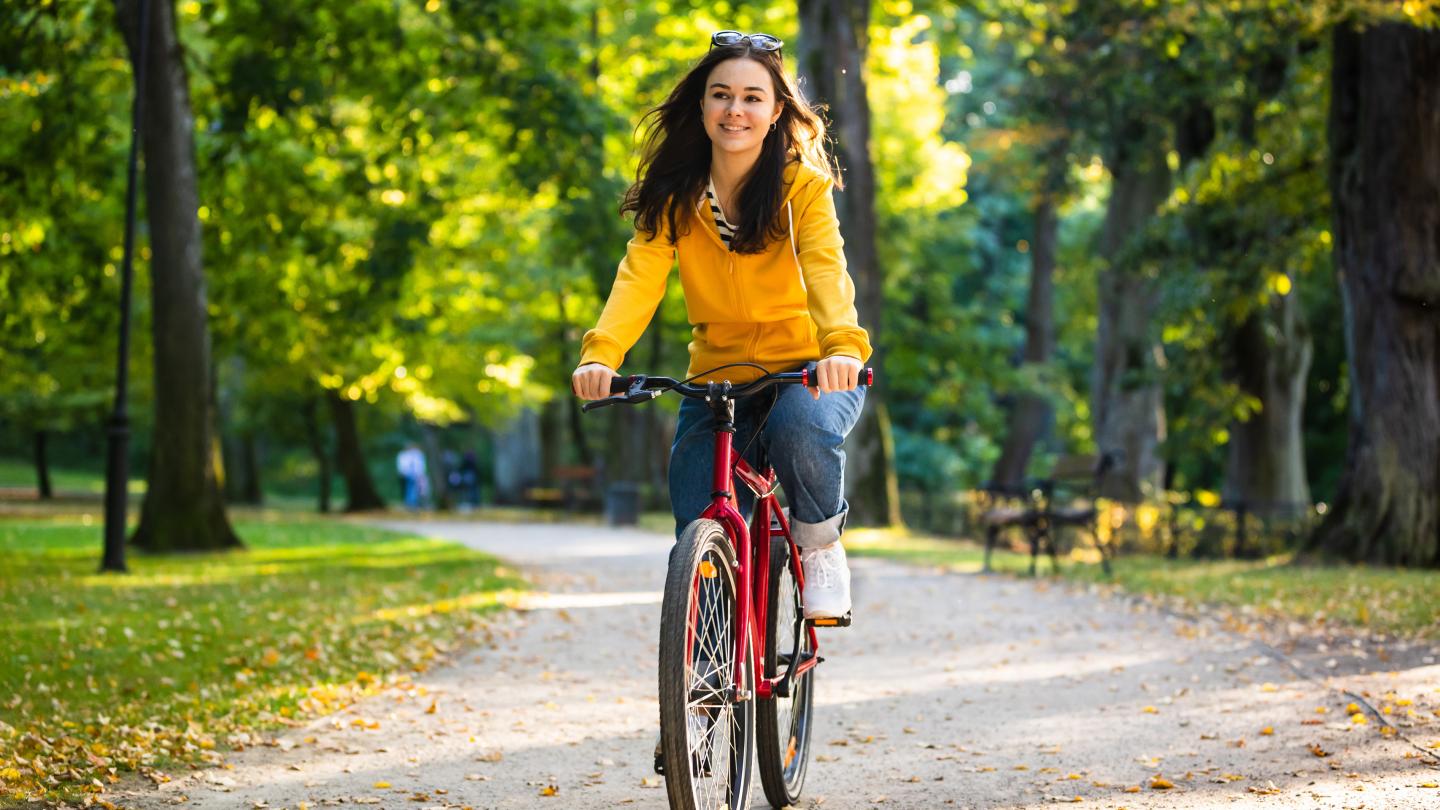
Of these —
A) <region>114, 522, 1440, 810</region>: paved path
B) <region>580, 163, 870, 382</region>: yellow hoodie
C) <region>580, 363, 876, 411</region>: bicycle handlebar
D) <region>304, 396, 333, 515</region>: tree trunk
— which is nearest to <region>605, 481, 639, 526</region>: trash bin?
<region>304, 396, 333, 515</region>: tree trunk

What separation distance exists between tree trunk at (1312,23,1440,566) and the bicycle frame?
37.3 feet

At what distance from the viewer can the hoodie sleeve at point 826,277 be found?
4.50 metres

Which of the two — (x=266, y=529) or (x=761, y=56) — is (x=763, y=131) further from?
(x=266, y=529)

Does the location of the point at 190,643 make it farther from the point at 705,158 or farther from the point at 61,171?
the point at 61,171

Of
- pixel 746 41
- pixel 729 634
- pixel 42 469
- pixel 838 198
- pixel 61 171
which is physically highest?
pixel 838 198

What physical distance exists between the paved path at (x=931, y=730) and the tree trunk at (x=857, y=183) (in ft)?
34.4

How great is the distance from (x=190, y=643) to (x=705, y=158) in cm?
603

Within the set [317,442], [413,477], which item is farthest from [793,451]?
[317,442]

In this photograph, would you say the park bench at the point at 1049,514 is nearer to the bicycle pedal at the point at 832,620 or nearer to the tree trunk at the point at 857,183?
the tree trunk at the point at 857,183

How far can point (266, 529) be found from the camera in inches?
1011

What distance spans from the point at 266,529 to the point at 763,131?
72.9ft

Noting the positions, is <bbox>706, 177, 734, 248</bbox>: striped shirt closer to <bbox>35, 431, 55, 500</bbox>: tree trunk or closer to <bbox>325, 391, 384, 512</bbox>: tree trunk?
<bbox>325, 391, 384, 512</bbox>: tree trunk

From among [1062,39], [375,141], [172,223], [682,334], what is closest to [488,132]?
[375,141]

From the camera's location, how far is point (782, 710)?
535cm
